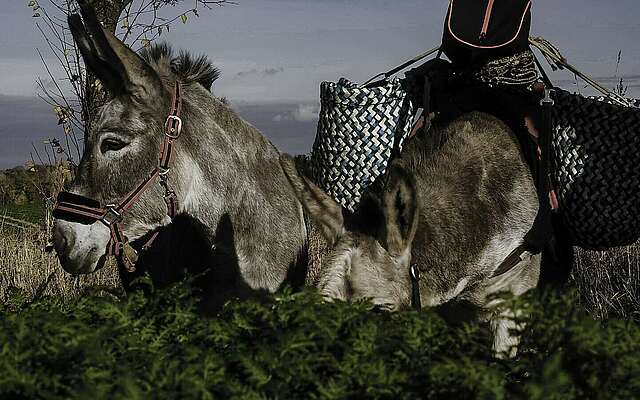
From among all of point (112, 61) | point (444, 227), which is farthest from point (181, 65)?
point (444, 227)

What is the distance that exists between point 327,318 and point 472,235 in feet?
6.71

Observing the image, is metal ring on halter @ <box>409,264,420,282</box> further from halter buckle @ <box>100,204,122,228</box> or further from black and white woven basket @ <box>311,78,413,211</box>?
halter buckle @ <box>100,204,122,228</box>

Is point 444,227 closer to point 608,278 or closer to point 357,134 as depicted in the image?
point 357,134

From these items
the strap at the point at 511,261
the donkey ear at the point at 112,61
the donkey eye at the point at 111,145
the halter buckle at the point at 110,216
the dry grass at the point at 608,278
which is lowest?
the dry grass at the point at 608,278

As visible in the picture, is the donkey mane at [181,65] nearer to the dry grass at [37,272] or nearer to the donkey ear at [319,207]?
the donkey ear at [319,207]

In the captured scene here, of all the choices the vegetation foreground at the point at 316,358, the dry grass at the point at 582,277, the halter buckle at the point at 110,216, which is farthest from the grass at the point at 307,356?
the dry grass at the point at 582,277

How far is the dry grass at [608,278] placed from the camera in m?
6.86

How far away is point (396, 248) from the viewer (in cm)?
359

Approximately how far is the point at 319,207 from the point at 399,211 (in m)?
0.38

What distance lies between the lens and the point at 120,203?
15.2 ft

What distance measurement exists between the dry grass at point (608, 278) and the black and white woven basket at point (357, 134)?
8.71 feet

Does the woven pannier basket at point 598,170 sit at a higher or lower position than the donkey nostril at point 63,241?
higher

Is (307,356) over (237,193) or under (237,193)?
under

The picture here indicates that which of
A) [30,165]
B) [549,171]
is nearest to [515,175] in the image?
[549,171]
